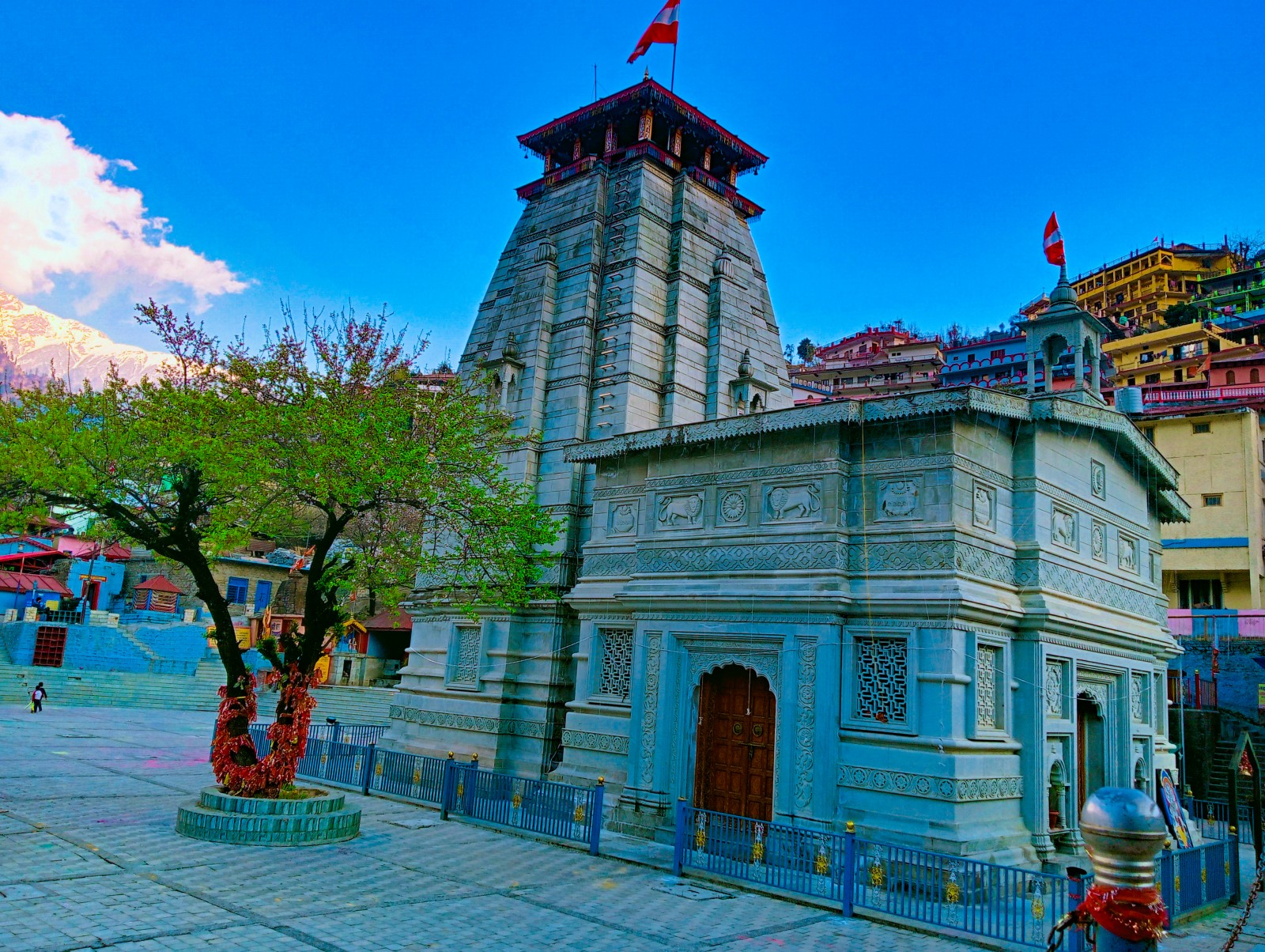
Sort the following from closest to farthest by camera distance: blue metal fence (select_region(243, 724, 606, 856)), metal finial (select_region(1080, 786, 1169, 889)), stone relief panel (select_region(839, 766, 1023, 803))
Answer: metal finial (select_region(1080, 786, 1169, 889)) < stone relief panel (select_region(839, 766, 1023, 803)) < blue metal fence (select_region(243, 724, 606, 856))

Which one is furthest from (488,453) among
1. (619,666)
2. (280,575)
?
(280,575)

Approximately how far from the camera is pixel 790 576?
13938 mm

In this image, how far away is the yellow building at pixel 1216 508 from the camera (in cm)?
3841

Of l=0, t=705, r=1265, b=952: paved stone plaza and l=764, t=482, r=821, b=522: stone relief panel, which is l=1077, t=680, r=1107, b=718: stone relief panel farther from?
l=764, t=482, r=821, b=522: stone relief panel

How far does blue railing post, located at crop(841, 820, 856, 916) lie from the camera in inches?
420

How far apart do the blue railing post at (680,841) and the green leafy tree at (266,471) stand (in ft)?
18.0

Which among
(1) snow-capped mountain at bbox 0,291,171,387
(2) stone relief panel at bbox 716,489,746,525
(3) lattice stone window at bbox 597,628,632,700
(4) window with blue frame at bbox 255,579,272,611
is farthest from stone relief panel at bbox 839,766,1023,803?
(1) snow-capped mountain at bbox 0,291,171,387

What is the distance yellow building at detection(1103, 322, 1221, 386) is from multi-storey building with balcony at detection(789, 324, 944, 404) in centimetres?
1243

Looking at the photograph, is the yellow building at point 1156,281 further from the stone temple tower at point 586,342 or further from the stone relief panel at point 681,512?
the stone relief panel at point 681,512

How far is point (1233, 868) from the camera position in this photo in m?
12.7

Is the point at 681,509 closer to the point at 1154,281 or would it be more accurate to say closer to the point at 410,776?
the point at 410,776

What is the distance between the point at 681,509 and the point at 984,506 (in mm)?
4962

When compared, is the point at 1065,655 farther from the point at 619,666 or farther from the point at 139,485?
the point at 139,485

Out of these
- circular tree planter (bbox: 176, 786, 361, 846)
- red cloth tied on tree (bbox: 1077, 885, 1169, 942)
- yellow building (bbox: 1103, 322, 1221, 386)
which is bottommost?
circular tree planter (bbox: 176, 786, 361, 846)
